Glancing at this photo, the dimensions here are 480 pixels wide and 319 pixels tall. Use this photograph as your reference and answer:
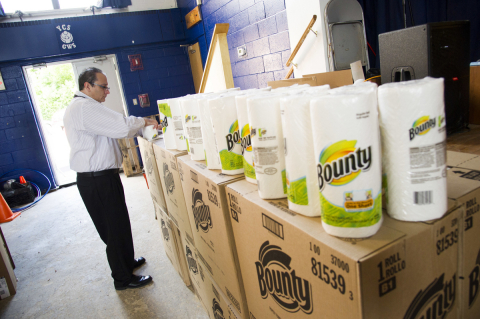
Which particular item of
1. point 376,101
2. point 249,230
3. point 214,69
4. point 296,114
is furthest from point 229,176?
point 214,69

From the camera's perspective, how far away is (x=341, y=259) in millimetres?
558

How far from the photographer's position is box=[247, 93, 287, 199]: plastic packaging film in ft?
2.51

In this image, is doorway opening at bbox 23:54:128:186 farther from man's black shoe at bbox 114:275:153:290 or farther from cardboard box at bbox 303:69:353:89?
cardboard box at bbox 303:69:353:89

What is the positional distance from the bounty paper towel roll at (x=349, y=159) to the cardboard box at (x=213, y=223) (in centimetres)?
49

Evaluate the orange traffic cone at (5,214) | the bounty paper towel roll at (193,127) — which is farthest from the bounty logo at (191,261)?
the orange traffic cone at (5,214)

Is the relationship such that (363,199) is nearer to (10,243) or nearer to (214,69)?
(214,69)

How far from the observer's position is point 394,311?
59 cm

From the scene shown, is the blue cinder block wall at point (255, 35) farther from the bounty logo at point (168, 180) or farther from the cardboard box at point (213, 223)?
the cardboard box at point (213, 223)

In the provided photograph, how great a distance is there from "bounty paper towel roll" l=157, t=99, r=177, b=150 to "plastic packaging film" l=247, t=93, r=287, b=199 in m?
0.81

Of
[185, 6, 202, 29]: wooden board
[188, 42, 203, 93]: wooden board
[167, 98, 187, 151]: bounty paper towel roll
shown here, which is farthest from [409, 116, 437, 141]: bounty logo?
[188, 42, 203, 93]: wooden board

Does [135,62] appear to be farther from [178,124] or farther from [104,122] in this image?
[178,124]

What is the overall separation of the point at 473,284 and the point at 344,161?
546 millimetres

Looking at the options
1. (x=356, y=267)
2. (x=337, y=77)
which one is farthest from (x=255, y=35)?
(x=356, y=267)

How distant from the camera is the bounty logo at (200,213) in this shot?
3.90ft
